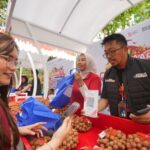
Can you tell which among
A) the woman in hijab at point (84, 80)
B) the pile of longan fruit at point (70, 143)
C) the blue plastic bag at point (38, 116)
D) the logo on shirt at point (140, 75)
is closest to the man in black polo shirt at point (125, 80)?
the logo on shirt at point (140, 75)

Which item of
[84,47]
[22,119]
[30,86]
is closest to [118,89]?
[22,119]

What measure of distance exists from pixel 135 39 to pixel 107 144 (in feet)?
7.14

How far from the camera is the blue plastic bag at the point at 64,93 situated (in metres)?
2.39

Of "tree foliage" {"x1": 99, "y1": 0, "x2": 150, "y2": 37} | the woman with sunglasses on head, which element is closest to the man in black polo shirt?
the woman with sunglasses on head

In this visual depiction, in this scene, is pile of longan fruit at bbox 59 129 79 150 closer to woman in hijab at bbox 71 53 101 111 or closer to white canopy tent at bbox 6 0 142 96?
woman in hijab at bbox 71 53 101 111

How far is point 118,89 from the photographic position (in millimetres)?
2320

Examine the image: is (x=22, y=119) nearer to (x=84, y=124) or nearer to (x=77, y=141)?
(x=77, y=141)

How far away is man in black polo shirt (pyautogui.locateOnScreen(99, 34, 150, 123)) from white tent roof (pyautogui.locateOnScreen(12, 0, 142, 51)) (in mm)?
1181

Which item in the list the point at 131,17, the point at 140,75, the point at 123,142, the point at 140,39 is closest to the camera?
the point at 123,142

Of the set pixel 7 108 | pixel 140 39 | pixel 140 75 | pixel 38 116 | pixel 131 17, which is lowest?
pixel 38 116

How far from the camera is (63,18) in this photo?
3445 millimetres

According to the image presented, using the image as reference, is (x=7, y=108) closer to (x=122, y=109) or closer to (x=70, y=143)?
(x=70, y=143)

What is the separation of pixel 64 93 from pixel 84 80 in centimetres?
53

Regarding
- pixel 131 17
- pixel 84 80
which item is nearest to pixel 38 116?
pixel 84 80
